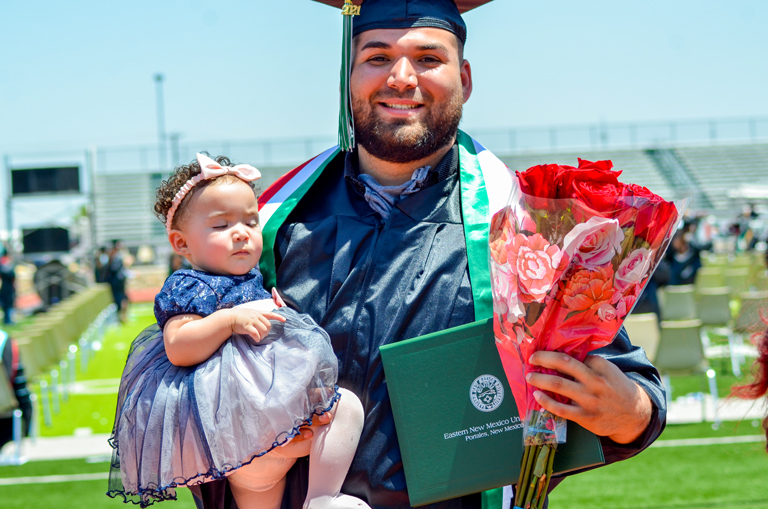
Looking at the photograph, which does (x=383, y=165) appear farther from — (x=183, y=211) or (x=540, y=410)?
(x=540, y=410)

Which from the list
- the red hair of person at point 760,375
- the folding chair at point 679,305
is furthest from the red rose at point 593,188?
the folding chair at point 679,305

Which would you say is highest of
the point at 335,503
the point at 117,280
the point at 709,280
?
the point at 335,503

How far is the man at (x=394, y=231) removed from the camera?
168cm

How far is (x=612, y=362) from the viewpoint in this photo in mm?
1642

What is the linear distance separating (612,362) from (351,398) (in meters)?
0.59

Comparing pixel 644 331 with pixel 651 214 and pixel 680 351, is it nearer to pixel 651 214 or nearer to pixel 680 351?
pixel 680 351

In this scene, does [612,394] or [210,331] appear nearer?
[612,394]

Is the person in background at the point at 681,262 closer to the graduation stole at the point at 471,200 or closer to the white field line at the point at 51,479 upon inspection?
the white field line at the point at 51,479

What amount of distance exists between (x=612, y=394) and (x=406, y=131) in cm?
79

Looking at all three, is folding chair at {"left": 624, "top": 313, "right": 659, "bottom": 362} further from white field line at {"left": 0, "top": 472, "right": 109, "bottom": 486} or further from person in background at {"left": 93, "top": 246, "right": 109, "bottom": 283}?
person in background at {"left": 93, "top": 246, "right": 109, "bottom": 283}

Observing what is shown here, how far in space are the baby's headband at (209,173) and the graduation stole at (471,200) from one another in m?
0.12

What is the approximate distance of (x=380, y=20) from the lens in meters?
1.88

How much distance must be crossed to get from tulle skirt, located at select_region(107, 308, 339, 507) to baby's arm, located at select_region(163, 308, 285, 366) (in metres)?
0.03

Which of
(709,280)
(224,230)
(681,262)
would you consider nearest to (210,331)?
(224,230)
